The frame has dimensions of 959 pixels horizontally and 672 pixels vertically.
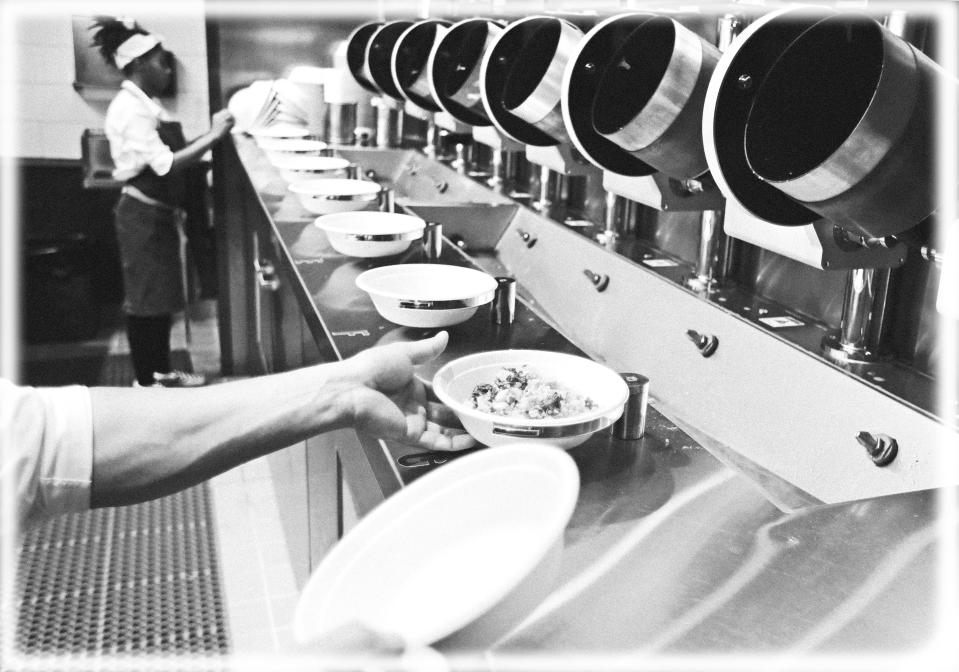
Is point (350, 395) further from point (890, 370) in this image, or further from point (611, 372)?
point (890, 370)

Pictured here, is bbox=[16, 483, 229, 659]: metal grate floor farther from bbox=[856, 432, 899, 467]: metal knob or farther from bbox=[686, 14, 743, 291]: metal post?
bbox=[856, 432, 899, 467]: metal knob

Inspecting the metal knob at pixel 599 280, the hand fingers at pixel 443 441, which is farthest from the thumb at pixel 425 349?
the metal knob at pixel 599 280

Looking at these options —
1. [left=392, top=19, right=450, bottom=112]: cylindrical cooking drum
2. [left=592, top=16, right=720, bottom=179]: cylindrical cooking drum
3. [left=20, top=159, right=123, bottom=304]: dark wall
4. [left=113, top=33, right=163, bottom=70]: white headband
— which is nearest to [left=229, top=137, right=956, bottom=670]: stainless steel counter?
[left=592, top=16, right=720, bottom=179]: cylindrical cooking drum

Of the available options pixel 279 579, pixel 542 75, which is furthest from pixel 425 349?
pixel 279 579

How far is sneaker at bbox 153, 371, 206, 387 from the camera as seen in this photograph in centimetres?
452

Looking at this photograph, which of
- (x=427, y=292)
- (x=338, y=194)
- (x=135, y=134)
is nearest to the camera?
(x=427, y=292)

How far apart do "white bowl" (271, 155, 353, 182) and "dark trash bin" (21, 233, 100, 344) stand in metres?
2.03

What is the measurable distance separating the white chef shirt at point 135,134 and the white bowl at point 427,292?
275cm

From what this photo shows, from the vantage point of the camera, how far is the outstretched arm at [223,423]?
3.85 ft

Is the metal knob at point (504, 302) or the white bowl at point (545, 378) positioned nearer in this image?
the white bowl at point (545, 378)

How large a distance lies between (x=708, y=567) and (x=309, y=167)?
110 inches

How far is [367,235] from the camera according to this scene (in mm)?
2291

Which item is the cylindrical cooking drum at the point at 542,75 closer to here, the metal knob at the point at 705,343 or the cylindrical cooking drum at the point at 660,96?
the cylindrical cooking drum at the point at 660,96

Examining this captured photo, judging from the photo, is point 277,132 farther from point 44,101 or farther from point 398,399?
point 398,399
